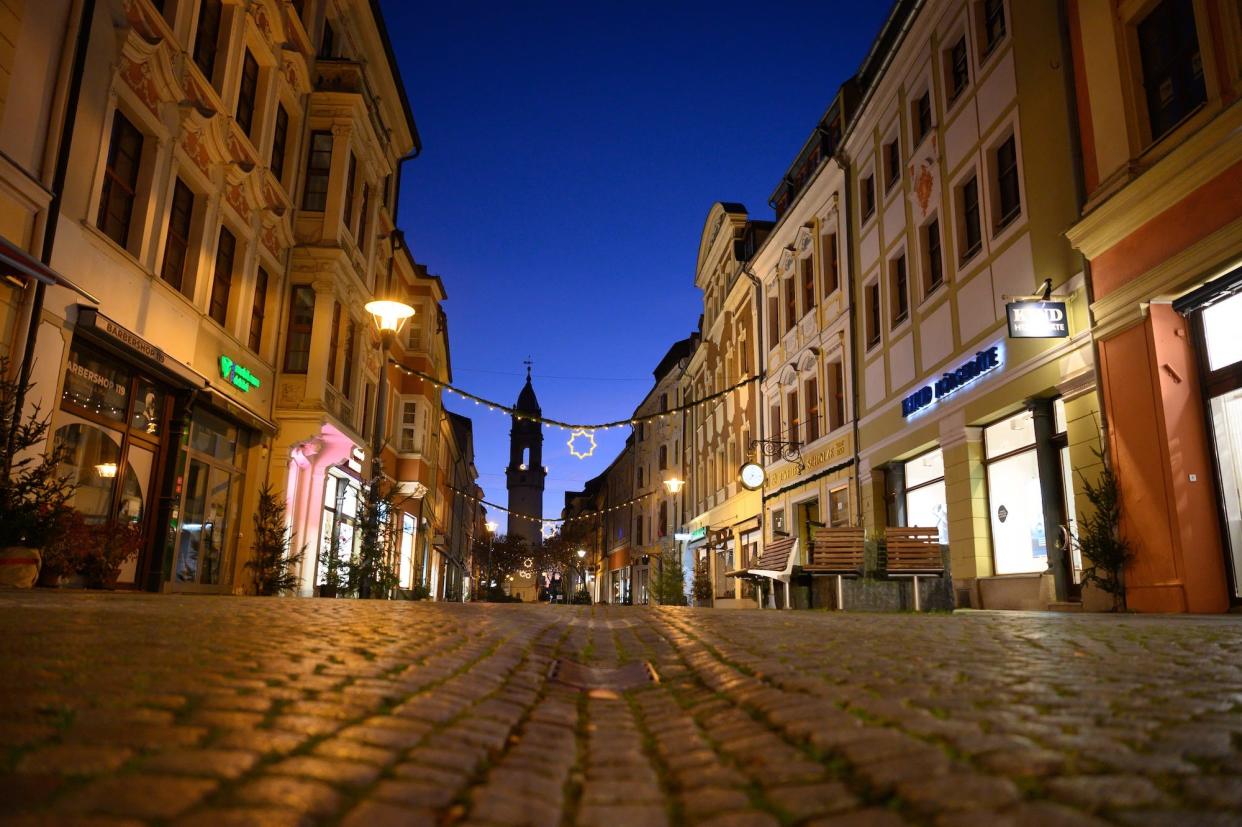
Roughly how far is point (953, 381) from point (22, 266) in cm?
1300

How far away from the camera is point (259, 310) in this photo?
16656mm

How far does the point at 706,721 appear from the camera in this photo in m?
2.54

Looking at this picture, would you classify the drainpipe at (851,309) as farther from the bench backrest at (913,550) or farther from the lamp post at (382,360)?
the lamp post at (382,360)

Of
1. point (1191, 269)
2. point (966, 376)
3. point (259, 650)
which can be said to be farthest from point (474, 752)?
point (966, 376)

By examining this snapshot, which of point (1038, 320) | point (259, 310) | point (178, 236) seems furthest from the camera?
point (259, 310)

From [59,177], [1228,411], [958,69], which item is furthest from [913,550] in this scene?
[59,177]

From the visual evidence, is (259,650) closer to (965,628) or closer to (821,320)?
(965,628)

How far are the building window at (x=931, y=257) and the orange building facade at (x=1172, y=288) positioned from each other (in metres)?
5.29

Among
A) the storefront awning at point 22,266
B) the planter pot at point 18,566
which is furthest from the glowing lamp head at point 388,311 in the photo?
the planter pot at point 18,566

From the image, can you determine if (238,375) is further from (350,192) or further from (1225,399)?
(1225,399)

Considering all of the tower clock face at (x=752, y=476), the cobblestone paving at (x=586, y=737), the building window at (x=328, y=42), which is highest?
the building window at (x=328, y=42)

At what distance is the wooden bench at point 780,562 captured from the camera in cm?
1564

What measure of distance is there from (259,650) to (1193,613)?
31.6ft

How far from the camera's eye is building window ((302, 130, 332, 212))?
1838 cm
